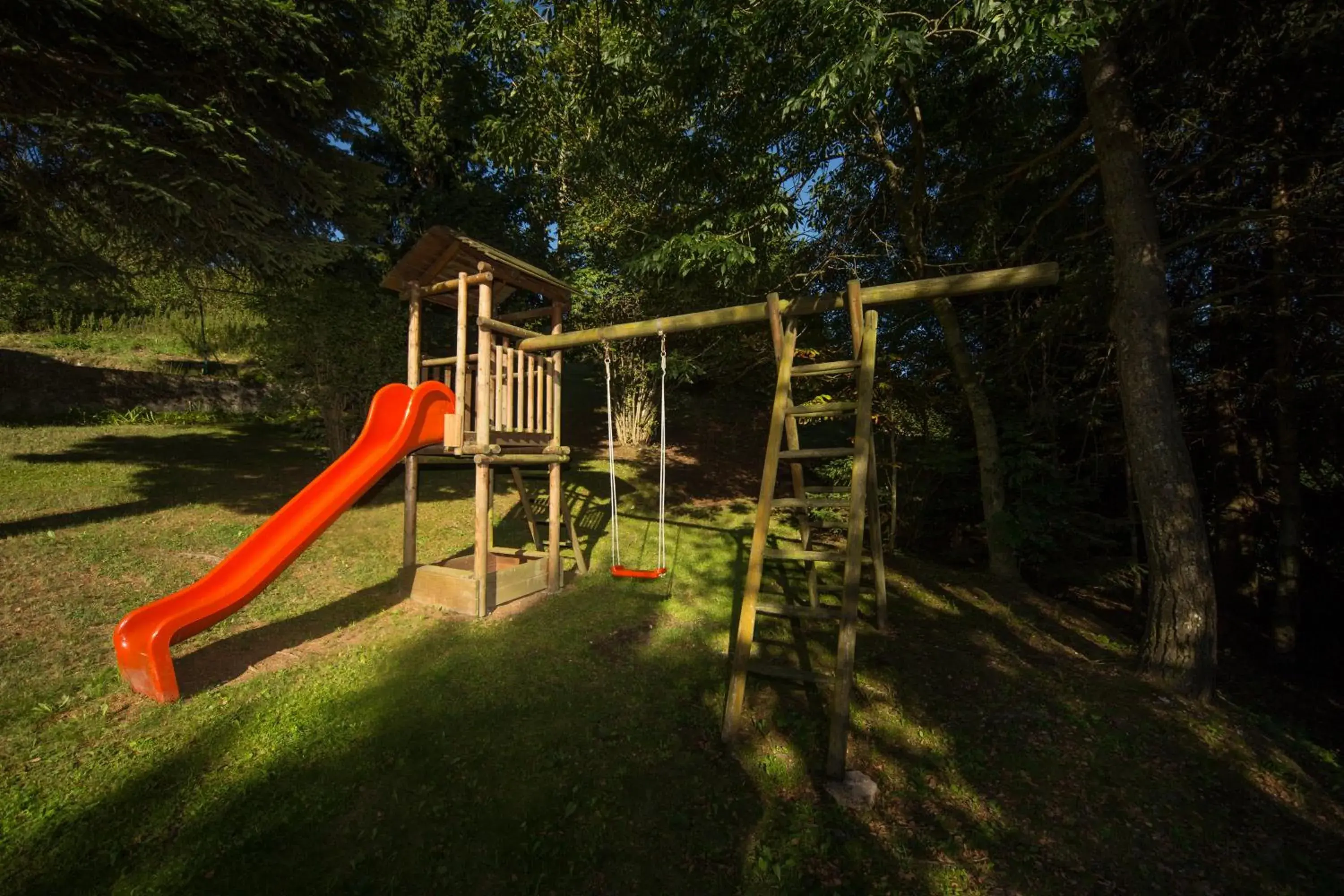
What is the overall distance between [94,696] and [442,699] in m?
2.56

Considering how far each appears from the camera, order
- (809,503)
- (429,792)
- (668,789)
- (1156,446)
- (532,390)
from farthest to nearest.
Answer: (532,390) < (1156,446) < (809,503) < (668,789) < (429,792)

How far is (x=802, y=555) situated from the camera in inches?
160

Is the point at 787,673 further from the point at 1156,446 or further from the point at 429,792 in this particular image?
the point at 1156,446

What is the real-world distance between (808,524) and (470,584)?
358 centimetres

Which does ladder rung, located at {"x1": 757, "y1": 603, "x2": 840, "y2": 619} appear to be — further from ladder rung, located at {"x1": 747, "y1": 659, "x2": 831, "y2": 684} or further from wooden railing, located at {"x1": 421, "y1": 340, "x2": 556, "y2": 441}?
wooden railing, located at {"x1": 421, "y1": 340, "x2": 556, "y2": 441}

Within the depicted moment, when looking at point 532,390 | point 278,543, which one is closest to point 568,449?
point 532,390

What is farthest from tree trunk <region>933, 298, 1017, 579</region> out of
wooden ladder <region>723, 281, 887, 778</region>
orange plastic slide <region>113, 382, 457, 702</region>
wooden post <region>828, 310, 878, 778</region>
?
orange plastic slide <region>113, 382, 457, 702</region>

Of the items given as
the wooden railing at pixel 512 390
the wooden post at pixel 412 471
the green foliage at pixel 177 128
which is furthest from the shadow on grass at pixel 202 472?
the green foliage at pixel 177 128

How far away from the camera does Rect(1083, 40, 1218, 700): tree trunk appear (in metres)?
4.59

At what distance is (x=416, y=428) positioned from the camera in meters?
5.50

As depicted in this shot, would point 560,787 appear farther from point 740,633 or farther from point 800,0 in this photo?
point 800,0

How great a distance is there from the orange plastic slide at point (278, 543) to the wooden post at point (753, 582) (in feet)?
11.8

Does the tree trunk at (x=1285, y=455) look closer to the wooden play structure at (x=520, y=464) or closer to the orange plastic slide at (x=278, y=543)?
the wooden play structure at (x=520, y=464)

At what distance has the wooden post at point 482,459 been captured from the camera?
5.60 metres
